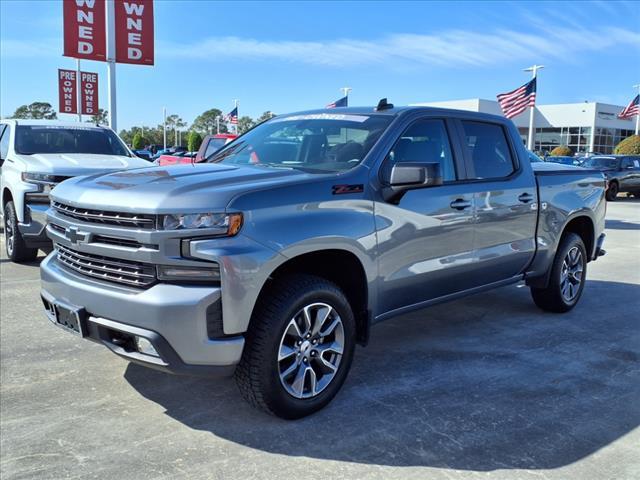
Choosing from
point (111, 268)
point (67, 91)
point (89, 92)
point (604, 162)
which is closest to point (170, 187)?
point (111, 268)

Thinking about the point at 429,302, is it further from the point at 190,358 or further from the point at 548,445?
the point at 190,358

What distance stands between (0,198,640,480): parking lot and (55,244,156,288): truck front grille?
88 cm

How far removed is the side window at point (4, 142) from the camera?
8.59m

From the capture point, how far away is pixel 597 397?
404 cm

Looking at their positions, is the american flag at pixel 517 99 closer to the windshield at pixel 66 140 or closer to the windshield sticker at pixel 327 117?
the windshield at pixel 66 140

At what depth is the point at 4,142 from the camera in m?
8.79

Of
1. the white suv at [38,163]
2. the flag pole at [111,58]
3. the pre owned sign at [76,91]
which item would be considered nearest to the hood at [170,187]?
the white suv at [38,163]

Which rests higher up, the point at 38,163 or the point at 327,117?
the point at 327,117

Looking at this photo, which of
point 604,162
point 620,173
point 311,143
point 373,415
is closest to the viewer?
point 373,415

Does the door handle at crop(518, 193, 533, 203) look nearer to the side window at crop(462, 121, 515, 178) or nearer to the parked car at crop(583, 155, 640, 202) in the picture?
the side window at crop(462, 121, 515, 178)

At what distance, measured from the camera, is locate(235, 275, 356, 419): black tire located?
10.8ft

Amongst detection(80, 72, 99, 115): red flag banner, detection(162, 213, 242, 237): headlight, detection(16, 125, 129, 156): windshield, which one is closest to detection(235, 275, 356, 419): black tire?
detection(162, 213, 242, 237): headlight

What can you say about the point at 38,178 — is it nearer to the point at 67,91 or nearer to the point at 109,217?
the point at 109,217

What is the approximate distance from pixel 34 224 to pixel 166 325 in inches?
201
